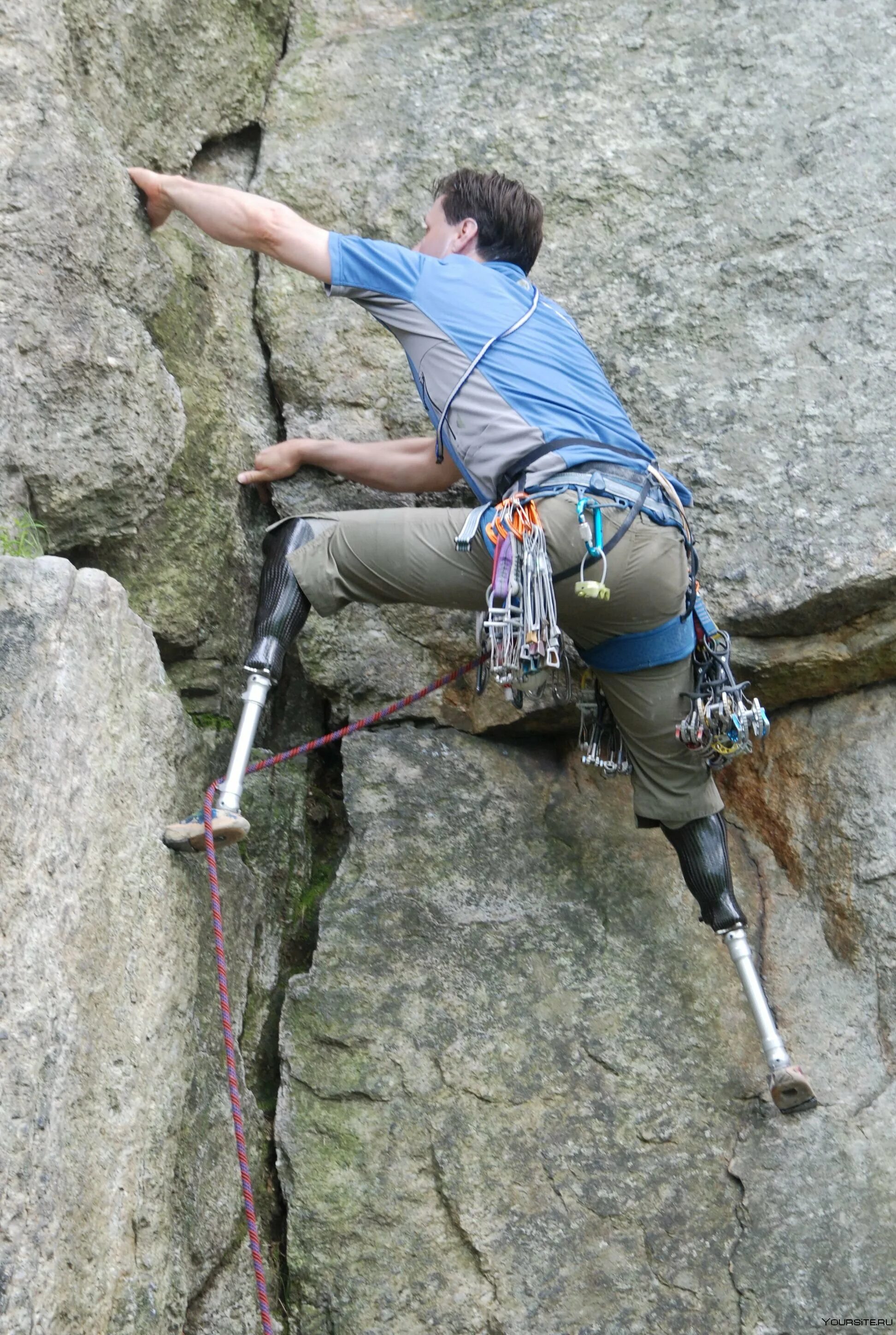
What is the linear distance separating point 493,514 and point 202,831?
1172 mm

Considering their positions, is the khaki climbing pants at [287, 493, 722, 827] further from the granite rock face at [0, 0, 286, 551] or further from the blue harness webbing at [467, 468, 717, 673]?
the granite rock face at [0, 0, 286, 551]

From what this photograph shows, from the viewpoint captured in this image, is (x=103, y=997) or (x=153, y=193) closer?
(x=103, y=997)

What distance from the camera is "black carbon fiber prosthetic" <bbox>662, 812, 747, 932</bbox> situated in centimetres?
388

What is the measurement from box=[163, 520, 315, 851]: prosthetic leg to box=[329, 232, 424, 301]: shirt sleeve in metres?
0.70

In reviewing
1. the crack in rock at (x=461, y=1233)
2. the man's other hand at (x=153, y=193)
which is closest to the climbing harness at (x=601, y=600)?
the crack in rock at (x=461, y=1233)

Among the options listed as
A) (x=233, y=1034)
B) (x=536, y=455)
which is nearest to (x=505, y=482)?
(x=536, y=455)

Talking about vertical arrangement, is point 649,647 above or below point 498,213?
below

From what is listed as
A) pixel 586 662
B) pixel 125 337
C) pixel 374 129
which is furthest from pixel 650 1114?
pixel 374 129

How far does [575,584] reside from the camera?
137 inches

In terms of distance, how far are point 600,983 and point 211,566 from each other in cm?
184

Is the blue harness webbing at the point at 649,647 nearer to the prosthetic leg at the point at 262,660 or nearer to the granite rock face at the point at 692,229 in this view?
the granite rock face at the point at 692,229

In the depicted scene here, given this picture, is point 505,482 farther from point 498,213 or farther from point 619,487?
point 498,213

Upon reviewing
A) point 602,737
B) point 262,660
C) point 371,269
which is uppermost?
point 371,269

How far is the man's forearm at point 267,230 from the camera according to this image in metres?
3.74
